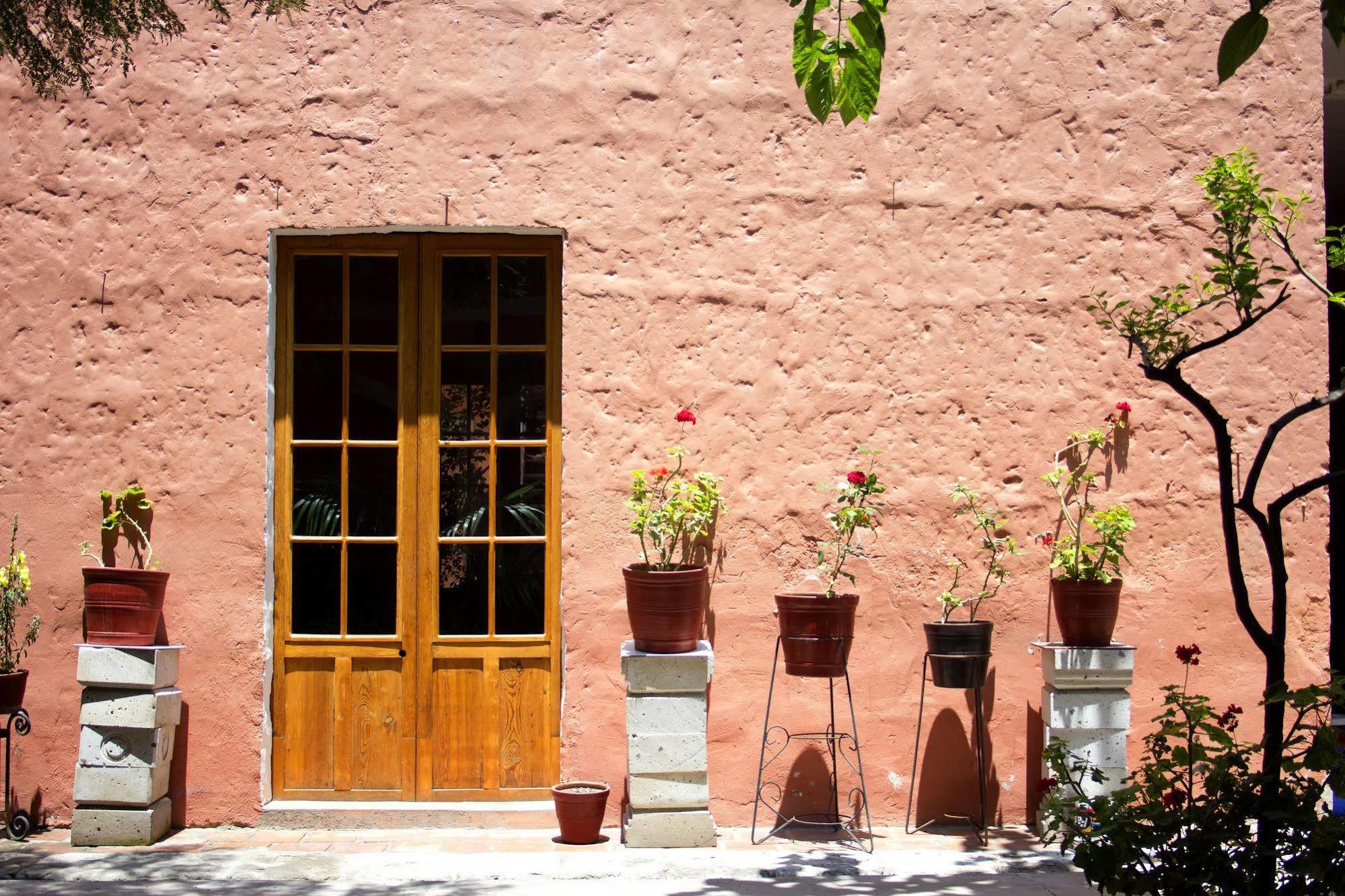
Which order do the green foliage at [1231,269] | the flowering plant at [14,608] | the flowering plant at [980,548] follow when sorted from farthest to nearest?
the flowering plant at [980,548] → the flowering plant at [14,608] → the green foliage at [1231,269]

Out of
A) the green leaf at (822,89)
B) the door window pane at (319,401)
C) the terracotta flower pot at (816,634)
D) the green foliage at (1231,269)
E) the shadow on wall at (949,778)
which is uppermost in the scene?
the green leaf at (822,89)

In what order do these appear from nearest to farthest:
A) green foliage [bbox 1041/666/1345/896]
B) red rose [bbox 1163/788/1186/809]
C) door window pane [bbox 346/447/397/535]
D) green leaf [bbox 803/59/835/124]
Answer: green leaf [bbox 803/59/835/124]
green foliage [bbox 1041/666/1345/896]
red rose [bbox 1163/788/1186/809]
door window pane [bbox 346/447/397/535]

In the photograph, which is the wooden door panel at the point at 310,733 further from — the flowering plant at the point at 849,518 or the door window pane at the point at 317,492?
the flowering plant at the point at 849,518

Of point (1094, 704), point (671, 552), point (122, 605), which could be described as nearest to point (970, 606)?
point (1094, 704)

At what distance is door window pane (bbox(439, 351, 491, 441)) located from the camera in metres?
5.61

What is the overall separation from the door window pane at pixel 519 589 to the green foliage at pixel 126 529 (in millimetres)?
1454

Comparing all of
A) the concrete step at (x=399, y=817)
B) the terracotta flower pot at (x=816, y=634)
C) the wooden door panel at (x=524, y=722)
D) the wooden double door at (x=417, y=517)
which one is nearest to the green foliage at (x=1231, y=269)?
the terracotta flower pot at (x=816, y=634)

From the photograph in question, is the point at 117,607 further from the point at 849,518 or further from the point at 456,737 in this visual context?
the point at 849,518

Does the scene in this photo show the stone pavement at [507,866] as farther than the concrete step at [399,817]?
No

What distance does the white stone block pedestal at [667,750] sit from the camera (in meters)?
5.07

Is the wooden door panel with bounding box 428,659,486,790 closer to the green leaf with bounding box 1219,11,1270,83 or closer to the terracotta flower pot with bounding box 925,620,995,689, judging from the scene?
the terracotta flower pot with bounding box 925,620,995,689

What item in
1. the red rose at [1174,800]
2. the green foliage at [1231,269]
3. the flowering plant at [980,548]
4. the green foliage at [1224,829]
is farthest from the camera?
the flowering plant at [980,548]

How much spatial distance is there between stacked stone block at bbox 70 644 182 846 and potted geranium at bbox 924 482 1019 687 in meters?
3.14

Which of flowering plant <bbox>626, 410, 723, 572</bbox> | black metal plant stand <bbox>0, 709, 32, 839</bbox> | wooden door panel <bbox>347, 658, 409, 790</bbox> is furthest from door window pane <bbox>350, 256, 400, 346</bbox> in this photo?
black metal plant stand <bbox>0, 709, 32, 839</bbox>
